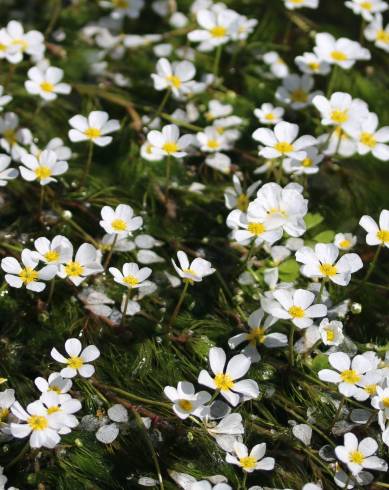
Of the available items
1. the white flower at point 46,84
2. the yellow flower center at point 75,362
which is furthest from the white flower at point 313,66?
the yellow flower center at point 75,362

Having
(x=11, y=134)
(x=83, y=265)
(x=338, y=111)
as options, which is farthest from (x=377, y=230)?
(x=11, y=134)

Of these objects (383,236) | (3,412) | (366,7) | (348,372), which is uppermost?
(366,7)

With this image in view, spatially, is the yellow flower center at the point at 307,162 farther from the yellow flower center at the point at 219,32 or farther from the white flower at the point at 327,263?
the yellow flower center at the point at 219,32

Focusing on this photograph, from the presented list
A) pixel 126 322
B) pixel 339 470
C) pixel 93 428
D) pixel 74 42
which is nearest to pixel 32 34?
pixel 74 42

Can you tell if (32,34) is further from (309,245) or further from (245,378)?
(245,378)

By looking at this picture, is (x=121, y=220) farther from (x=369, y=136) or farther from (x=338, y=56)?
(x=338, y=56)

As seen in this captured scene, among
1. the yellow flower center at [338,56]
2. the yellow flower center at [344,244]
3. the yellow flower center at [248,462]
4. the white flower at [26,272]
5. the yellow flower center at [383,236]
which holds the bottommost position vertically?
the yellow flower center at [248,462]
